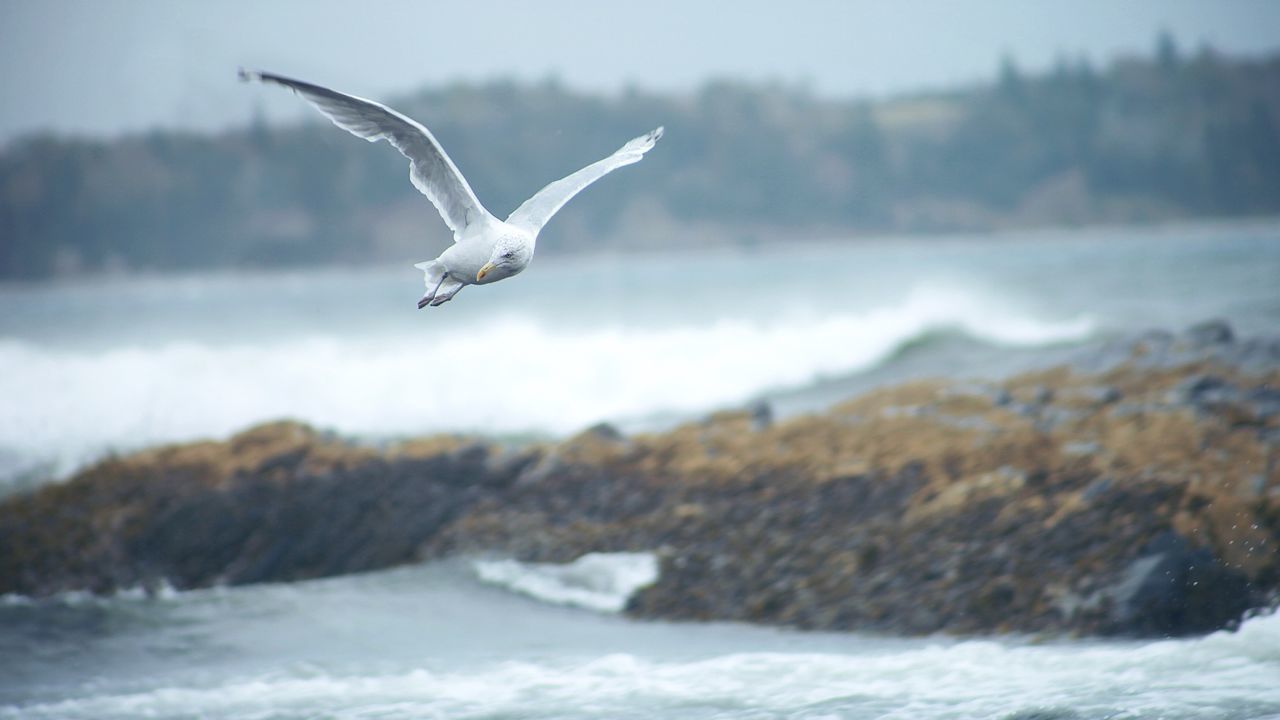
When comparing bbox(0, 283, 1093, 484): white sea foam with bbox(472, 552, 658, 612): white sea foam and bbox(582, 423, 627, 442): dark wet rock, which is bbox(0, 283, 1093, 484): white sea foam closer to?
bbox(582, 423, 627, 442): dark wet rock

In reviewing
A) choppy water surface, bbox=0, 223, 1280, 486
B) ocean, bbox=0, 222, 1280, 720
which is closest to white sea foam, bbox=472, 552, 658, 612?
ocean, bbox=0, 222, 1280, 720

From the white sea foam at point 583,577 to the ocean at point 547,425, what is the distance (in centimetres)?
Answer: 3

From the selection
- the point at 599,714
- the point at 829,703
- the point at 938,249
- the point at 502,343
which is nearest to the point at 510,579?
the point at 599,714

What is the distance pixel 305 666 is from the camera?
368 inches

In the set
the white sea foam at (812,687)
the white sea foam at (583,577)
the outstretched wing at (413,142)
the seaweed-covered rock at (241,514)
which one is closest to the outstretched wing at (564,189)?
the outstretched wing at (413,142)

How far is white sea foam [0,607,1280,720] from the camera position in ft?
25.4

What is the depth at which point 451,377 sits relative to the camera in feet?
72.0

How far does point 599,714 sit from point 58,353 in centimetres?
2264

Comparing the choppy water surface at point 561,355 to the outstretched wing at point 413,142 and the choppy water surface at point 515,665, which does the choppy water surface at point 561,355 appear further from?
the outstretched wing at point 413,142

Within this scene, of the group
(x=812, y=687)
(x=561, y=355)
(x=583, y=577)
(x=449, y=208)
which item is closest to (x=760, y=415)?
(x=583, y=577)

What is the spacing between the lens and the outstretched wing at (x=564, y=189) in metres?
7.84

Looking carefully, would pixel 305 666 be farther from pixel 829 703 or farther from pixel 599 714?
pixel 829 703

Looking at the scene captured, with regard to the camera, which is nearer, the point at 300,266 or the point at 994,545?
the point at 994,545

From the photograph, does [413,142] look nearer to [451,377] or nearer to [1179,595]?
[1179,595]
